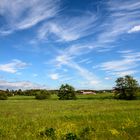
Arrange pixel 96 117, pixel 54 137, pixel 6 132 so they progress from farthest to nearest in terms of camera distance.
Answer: pixel 96 117 → pixel 6 132 → pixel 54 137

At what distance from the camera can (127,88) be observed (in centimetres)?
8400

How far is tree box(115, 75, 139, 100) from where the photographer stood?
271ft

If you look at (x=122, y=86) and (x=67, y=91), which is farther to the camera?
(x=67, y=91)

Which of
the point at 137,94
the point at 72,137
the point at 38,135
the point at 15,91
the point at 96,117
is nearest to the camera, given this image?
the point at 72,137

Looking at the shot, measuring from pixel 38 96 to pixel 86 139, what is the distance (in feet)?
244

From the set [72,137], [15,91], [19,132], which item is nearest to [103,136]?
[72,137]

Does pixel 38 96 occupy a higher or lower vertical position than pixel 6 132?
higher

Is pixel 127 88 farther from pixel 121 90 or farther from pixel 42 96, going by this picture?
pixel 42 96

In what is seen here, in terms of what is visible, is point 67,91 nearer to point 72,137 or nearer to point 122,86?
point 122,86

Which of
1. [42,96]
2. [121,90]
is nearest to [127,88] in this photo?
[121,90]

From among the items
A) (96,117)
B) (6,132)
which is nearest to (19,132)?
(6,132)

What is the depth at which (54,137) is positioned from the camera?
16641 mm

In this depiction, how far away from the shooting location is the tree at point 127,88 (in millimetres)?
82525

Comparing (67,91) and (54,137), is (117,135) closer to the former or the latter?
(54,137)
